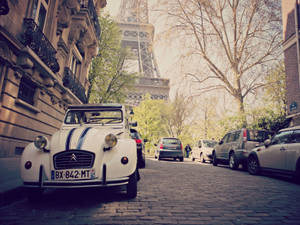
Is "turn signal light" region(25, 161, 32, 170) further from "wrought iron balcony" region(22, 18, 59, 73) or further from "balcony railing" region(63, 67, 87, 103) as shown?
"balcony railing" region(63, 67, 87, 103)

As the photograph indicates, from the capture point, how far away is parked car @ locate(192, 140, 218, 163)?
50.7 feet

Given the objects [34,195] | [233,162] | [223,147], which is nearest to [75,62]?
[223,147]

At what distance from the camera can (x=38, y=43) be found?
9.55m

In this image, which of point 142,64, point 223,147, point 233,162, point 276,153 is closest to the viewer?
point 276,153

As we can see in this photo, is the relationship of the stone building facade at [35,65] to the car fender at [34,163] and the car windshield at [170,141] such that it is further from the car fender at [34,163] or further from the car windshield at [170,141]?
the car windshield at [170,141]

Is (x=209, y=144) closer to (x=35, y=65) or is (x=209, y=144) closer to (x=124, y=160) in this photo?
(x=35, y=65)

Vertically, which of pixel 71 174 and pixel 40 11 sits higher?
pixel 40 11

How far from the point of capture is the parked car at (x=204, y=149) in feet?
50.7

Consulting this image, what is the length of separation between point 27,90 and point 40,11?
3901 mm

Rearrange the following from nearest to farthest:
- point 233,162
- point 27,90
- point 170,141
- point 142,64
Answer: point 27,90 < point 233,162 < point 170,141 < point 142,64

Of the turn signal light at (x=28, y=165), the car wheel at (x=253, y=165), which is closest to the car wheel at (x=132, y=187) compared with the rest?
the turn signal light at (x=28, y=165)

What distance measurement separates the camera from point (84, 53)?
19.1 m

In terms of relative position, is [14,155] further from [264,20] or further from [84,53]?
[264,20]

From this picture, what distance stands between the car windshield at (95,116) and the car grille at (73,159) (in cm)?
195
